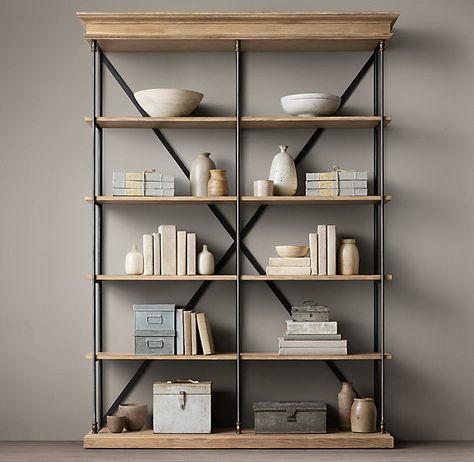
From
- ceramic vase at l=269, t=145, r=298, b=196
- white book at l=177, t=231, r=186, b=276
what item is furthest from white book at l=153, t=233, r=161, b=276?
ceramic vase at l=269, t=145, r=298, b=196

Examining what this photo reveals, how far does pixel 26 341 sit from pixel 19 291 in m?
0.30

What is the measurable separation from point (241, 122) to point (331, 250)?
2.91 ft

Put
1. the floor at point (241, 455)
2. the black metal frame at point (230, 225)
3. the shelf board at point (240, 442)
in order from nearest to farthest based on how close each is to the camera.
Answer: the floor at point (241, 455), the shelf board at point (240, 442), the black metal frame at point (230, 225)

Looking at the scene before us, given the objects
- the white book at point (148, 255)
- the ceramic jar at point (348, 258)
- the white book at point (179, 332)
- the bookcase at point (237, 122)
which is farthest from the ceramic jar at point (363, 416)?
the white book at point (148, 255)

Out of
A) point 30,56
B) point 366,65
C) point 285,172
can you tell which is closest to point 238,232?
point 285,172

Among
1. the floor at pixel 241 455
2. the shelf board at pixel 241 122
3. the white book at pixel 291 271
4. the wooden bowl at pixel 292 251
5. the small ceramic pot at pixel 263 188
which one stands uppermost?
the shelf board at pixel 241 122

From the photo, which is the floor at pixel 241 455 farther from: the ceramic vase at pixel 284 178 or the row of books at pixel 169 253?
the ceramic vase at pixel 284 178

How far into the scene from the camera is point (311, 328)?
4.77m

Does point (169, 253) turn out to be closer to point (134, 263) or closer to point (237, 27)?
point (134, 263)

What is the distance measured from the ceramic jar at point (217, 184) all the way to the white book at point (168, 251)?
0.99 ft

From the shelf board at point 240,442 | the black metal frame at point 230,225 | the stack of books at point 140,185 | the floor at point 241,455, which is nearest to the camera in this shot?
the floor at point 241,455

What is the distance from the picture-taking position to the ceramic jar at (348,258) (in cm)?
482

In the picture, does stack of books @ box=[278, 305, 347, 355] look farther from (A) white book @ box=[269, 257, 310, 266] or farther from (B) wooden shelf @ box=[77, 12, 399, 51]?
(B) wooden shelf @ box=[77, 12, 399, 51]

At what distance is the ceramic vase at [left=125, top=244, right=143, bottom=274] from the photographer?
4828 mm
